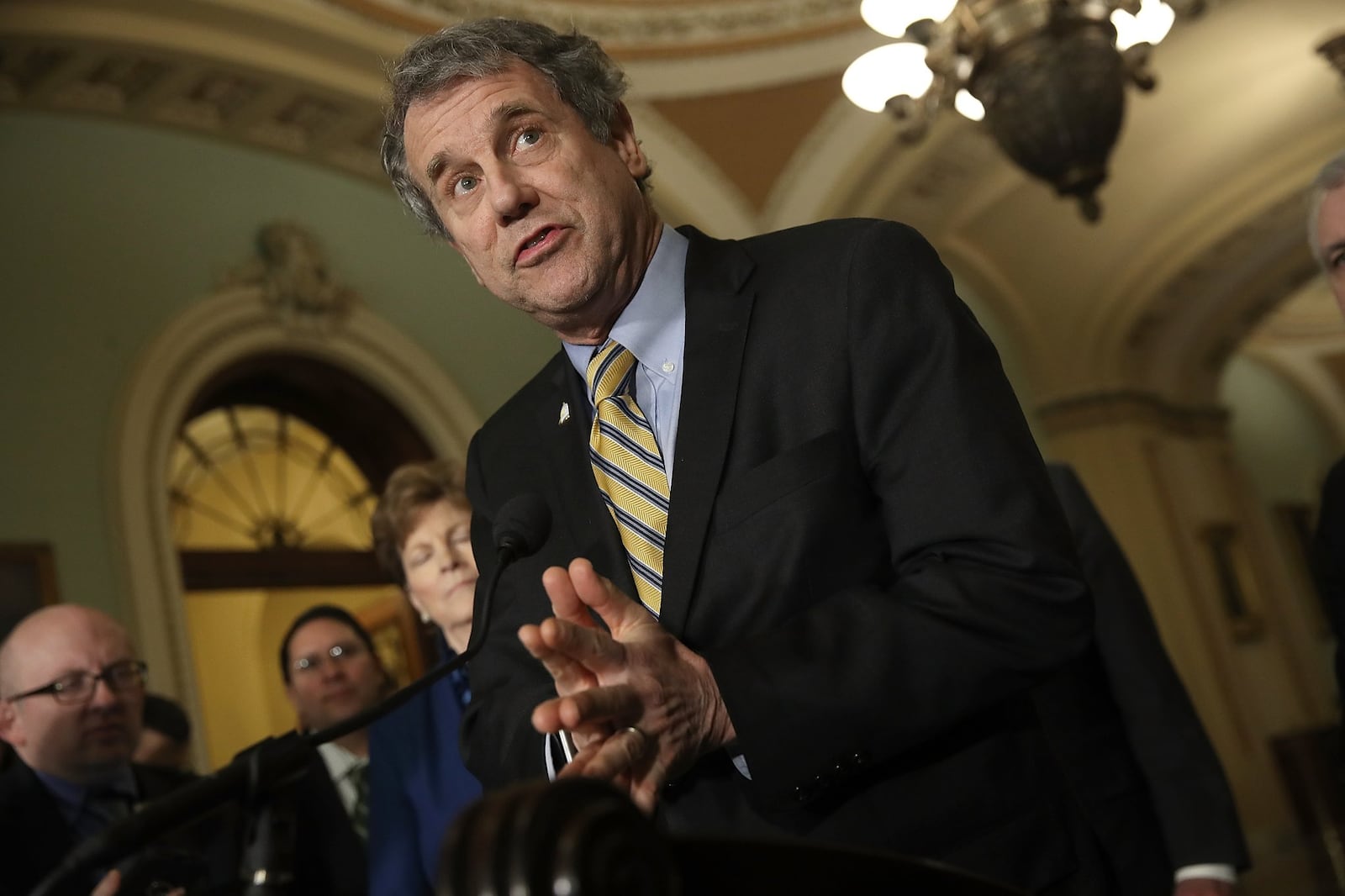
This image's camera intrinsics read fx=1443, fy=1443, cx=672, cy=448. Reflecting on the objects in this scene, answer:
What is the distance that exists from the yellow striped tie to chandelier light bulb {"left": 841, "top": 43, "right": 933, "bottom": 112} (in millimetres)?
4978

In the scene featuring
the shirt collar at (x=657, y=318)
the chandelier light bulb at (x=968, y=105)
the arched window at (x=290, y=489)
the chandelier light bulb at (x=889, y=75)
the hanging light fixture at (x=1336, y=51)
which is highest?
the chandelier light bulb at (x=889, y=75)

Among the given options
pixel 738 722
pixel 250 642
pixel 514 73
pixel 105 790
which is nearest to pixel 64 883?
pixel 738 722

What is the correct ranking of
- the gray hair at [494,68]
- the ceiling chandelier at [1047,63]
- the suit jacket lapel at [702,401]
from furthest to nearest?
the ceiling chandelier at [1047,63] < the gray hair at [494,68] < the suit jacket lapel at [702,401]

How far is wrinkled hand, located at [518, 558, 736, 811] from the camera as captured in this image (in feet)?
3.80

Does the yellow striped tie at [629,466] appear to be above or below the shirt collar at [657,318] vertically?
below

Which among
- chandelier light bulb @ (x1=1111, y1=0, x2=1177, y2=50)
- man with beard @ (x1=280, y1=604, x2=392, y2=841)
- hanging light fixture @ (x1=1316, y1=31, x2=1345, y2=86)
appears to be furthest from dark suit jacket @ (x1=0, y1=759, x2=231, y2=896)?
hanging light fixture @ (x1=1316, y1=31, x2=1345, y2=86)

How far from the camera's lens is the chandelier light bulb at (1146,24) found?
19.7 ft

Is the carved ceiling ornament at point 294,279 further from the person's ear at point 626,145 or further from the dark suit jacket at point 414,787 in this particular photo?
the person's ear at point 626,145

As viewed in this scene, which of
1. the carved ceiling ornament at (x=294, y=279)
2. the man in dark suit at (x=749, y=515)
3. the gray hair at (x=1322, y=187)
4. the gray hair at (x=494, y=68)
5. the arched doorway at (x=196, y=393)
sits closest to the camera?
the man in dark suit at (x=749, y=515)

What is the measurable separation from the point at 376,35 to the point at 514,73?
18.3 ft

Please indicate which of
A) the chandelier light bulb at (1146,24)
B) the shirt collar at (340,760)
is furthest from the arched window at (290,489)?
the chandelier light bulb at (1146,24)

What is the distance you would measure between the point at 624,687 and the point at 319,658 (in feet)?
9.61

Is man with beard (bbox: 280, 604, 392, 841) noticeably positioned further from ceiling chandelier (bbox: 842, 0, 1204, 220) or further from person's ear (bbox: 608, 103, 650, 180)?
ceiling chandelier (bbox: 842, 0, 1204, 220)

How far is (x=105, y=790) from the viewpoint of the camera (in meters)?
3.14
